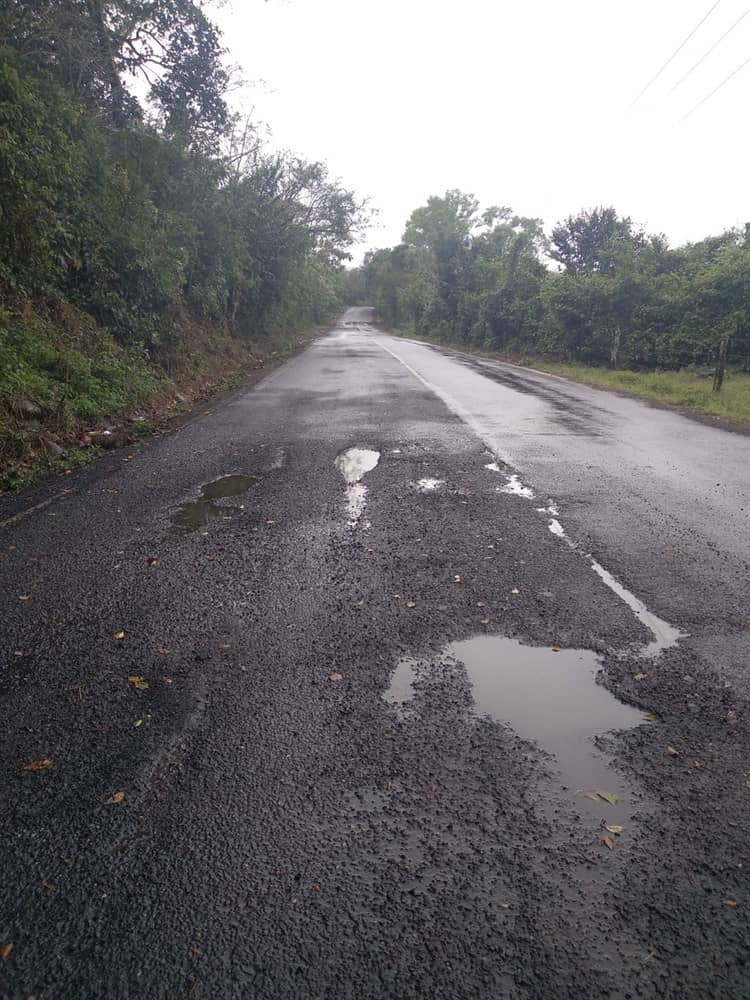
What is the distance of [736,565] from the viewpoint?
14.8 feet

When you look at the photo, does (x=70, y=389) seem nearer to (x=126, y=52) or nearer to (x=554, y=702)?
(x=554, y=702)

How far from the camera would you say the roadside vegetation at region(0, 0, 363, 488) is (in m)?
8.49

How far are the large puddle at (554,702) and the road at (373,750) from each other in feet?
0.05

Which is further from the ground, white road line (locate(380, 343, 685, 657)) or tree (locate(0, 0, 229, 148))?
tree (locate(0, 0, 229, 148))

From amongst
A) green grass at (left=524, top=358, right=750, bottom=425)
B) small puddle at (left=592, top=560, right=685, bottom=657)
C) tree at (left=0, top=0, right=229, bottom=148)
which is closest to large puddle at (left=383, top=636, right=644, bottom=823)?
small puddle at (left=592, top=560, right=685, bottom=657)

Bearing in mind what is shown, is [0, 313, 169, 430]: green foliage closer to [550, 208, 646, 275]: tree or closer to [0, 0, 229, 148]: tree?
[0, 0, 229, 148]: tree

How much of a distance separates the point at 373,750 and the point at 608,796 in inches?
36.5

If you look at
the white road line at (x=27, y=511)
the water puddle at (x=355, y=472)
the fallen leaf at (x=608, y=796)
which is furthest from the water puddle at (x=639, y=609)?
the white road line at (x=27, y=511)

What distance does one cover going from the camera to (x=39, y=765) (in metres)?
2.48

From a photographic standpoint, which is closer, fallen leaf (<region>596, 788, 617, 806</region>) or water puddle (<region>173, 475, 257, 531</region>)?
fallen leaf (<region>596, 788, 617, 806</region>)

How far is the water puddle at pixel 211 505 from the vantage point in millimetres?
5379

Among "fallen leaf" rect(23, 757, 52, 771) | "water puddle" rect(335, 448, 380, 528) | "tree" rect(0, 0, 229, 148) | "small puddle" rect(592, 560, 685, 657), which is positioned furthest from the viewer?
"tree" rect(0, 0, 229, 148)

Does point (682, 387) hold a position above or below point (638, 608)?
below

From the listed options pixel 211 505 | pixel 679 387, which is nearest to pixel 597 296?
pixel 679 387
